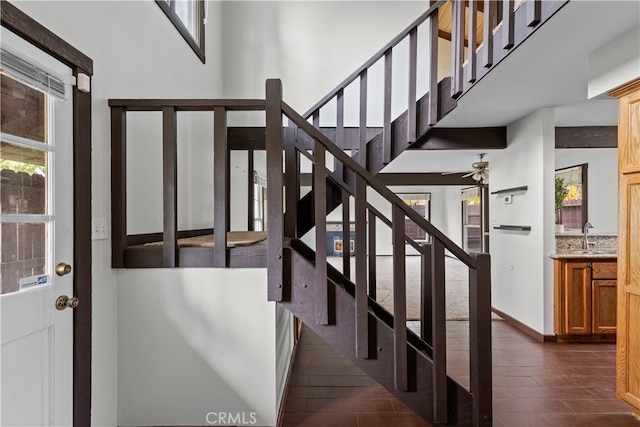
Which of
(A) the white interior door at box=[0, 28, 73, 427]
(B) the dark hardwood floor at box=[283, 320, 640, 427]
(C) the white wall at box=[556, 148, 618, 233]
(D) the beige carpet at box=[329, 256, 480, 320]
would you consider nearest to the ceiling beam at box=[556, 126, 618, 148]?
(C) the white wall at box=[556, 148, 618, 233]

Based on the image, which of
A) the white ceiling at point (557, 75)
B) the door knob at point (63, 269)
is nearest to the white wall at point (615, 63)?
the white ceiling at point (557, 75)

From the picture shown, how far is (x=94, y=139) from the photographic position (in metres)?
1.86

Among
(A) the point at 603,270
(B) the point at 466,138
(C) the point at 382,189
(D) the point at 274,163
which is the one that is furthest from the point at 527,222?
(D) the point at 274,163

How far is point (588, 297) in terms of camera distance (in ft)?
11.5

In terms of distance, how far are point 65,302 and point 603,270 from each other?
445 centimetres

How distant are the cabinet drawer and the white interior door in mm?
4358

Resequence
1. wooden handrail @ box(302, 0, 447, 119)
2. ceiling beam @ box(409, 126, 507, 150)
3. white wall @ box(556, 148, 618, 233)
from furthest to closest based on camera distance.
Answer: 1. white wall @ box(556, 148, 618, 233)
2. ceiling beam @ box(409, 126, 507, 150)
3. wooden handrail @ box(302, 0, 447, 119)

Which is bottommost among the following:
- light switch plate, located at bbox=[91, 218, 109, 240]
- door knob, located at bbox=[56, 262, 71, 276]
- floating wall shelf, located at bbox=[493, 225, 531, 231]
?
door knob, located at bbox=[56, 262, 71, 276]

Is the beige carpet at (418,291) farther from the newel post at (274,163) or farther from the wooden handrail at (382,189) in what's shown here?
the newel post at (274,163)

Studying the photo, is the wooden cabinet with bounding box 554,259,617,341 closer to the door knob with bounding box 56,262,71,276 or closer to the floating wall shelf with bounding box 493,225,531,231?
the floating wall shelf with bounding box 493,225,531,231

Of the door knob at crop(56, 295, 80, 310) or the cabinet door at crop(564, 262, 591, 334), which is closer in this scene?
the door knob at crop(56, 295, 80, 310)

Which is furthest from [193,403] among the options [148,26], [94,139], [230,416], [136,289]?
[148,26]

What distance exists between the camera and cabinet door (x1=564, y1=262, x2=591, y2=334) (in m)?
3.49

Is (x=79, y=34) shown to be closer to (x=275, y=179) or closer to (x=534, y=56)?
(x=275, y=179)
